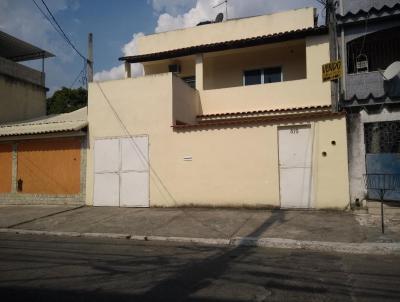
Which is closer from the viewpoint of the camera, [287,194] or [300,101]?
[287,194]

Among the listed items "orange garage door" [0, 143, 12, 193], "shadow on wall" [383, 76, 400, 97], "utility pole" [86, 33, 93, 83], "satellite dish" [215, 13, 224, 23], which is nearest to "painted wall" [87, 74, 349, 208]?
"utility pole" [86, 33, 93, 83]

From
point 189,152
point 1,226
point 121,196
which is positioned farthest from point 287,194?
point 1,226

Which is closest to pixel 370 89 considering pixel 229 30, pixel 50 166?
pixel 229 30

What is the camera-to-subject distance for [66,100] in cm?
3516

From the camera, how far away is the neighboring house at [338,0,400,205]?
428 inches

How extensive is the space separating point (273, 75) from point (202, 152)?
17.9ft

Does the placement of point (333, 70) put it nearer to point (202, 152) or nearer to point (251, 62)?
point (202, 152)

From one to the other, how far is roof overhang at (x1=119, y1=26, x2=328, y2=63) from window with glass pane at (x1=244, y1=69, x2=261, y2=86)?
1.61m

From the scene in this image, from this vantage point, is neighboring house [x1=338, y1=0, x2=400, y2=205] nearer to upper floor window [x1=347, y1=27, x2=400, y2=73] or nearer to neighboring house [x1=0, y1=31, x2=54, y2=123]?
upper floor window [x1=347, y1=27, x2=400, y2=73]

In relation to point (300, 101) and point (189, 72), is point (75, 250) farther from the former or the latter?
point (189, 72)

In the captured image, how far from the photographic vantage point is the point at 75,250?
740 centimetres

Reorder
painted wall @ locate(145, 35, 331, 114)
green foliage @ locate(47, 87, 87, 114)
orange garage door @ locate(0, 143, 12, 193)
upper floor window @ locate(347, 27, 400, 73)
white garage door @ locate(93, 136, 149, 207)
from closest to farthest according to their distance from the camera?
1. upper floor window @ locate(347, 27, 400, 73)
2. white garage door @ locate(93, 136, 149, 207)
3. painted wall @ locate(145, 35, 331, 114)
4. orange garage door @ locate(0, 143, 12, 193)
5. green foliage @ locate(47, 87, 87, 114)

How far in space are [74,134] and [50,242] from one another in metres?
6.85

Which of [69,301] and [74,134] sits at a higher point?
[74,134]
